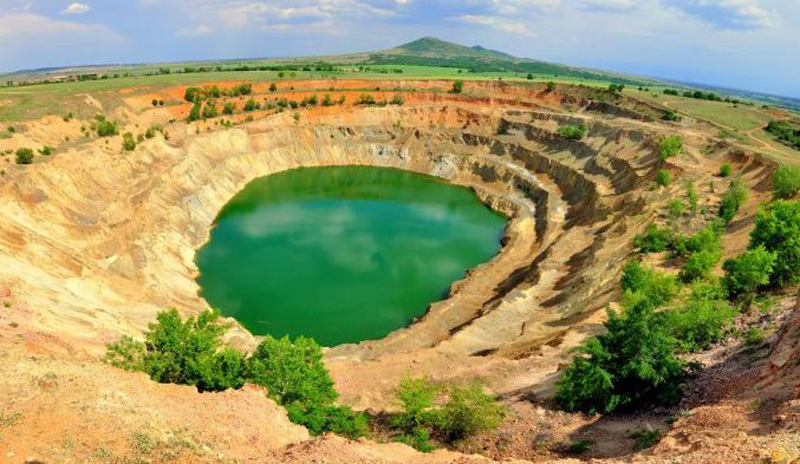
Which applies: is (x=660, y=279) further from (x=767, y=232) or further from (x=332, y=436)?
(x=332, y=436)

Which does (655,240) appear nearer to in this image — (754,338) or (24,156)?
(754,338)

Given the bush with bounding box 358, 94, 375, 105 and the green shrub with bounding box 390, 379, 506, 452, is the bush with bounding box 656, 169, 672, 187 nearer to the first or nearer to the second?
the green shrub with bounding box 390, 379, 506, 452

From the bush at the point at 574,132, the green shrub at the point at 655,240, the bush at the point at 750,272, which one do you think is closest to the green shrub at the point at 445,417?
the bush at the point at 750,272

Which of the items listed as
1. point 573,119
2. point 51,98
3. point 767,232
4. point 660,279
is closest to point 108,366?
point 660,279

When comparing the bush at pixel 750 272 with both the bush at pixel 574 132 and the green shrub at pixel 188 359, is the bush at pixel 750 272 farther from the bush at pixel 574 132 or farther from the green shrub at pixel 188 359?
the bush at pixel 574 132

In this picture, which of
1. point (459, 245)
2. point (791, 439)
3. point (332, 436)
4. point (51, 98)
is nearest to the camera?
point (791, 439)
